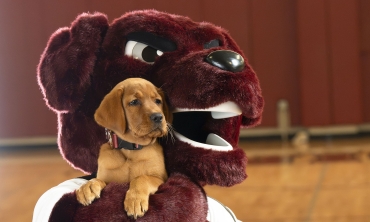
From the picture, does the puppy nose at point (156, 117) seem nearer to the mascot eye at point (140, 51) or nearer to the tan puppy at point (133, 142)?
the tan puppy at point (133, 142)

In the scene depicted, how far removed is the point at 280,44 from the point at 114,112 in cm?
236

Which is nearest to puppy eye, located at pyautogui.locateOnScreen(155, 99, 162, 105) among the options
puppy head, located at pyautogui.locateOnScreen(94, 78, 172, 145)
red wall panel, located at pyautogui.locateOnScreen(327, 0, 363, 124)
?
puppy head, located at pyautogui.locateOnScreen(94, 78, 172, 145)

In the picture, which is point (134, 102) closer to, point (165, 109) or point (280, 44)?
point (165, 109)

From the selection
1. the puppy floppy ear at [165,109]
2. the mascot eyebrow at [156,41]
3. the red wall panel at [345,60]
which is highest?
the mascot eyebrow at [156,41]

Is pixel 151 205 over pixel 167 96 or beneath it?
beneath

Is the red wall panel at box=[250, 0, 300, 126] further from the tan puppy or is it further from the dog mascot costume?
the tan puppy

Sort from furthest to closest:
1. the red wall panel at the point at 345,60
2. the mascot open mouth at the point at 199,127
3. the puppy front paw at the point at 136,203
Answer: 1. the red wall panel at the point at 345,60
2. the mascot open mouth at the point at 199,127
3. the puppy front paw at the point at 136,203

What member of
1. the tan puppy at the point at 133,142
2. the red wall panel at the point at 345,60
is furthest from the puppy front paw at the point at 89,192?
the red wall panel at the point at 345,60

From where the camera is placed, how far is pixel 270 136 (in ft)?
10.4

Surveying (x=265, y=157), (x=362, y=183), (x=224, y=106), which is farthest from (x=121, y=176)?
(x=265, y=157)

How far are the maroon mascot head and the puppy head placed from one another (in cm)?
5

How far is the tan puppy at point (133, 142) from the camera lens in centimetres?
78

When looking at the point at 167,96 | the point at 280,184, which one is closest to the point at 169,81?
the point at 167,96

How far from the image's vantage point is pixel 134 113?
2.63ft
